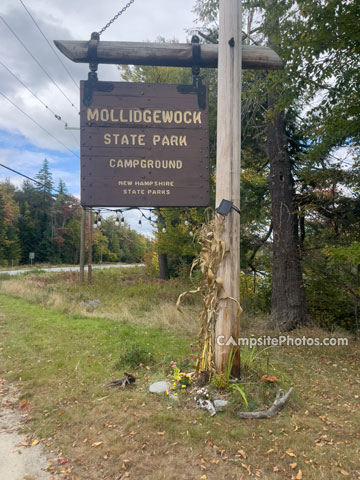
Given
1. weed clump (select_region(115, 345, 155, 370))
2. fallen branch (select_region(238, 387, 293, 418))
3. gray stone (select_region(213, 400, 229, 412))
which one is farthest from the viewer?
weed clump (select_region(115, 345, 155, 370))

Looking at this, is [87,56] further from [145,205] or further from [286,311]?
[286,311]

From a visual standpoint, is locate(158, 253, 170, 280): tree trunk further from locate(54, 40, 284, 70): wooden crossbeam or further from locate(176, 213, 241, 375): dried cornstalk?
locate(54, 40, 284, 70): wooden crossbeam

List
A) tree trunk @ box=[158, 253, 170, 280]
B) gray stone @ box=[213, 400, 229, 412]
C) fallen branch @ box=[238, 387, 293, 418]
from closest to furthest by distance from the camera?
1. fallen branch @ box=[238, 387, 293, 418]
2. gray stone @ box=[213, 400, 229, 412]
3. tree trunk @ box=[158, 253, 170, 280]

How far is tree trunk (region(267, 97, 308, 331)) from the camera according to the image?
7941 mm

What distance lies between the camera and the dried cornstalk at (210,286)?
3.85 metres

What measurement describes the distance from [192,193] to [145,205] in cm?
53

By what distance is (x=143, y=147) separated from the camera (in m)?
3.61

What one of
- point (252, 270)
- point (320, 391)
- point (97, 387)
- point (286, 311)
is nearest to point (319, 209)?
point (286, 311)

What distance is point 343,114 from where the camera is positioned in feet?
20.0

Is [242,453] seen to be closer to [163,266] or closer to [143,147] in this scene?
[143,147]

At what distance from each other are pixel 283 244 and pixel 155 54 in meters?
5.57

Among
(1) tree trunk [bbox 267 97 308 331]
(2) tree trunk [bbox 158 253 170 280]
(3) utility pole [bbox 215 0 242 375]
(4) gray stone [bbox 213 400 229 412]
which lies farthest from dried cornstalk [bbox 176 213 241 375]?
(2) tree trunk [bbox 158 253 170 280]

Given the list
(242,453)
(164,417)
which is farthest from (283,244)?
(242,453)

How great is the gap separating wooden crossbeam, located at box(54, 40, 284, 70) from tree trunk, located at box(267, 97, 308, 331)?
14.1ft
